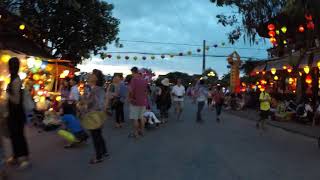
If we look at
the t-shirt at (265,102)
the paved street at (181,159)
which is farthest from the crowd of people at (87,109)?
the t-shirt at (265,102)

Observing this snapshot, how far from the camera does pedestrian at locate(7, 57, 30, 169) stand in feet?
29.3

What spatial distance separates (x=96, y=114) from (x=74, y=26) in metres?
21.3

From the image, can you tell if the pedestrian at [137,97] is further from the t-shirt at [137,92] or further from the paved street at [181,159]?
the paved street at [181,159]

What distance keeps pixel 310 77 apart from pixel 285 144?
41.9 ft

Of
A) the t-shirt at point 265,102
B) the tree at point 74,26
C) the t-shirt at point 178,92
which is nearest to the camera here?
the t-shirt at point 265,102

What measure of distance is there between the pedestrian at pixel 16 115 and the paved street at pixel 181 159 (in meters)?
0.41

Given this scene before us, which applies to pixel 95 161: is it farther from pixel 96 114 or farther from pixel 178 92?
pixel 178 92

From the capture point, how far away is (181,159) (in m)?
10.6

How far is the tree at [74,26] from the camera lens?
29.2 m

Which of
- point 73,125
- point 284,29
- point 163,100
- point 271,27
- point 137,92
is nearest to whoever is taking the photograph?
point 73,125

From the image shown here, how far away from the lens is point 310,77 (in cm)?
2634

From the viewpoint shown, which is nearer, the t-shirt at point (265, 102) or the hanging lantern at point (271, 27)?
the t-shirt at point (265, 102)

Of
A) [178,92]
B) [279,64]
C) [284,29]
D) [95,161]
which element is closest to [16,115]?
[95,161]

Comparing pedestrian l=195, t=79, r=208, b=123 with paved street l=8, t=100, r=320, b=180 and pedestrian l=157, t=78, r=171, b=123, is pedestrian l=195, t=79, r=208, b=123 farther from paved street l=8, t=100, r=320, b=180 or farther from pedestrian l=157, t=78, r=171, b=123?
paved street l=8, t=100, r=320, b=180
